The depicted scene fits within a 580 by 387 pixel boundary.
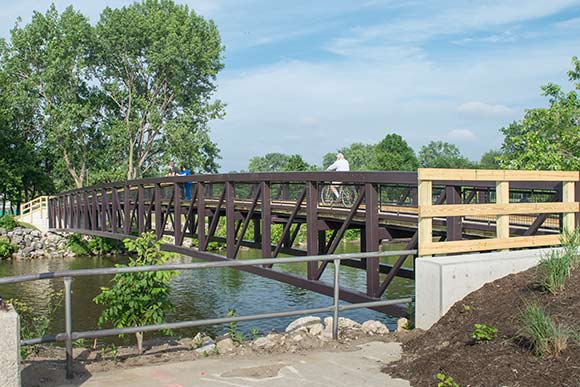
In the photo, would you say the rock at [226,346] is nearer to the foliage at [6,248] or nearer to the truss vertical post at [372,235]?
the truss vertical post at [372,235]

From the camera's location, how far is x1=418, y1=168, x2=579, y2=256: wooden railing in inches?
312

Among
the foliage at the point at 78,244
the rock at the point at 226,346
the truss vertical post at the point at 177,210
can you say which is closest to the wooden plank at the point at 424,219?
the rock at the point at 226,346

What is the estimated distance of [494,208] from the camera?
8.59 meters

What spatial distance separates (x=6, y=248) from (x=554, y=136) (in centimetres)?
3136

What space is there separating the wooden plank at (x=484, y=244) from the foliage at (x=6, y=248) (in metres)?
35.0

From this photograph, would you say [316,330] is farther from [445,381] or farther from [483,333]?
[445,381]

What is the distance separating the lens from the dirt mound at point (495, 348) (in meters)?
5.11

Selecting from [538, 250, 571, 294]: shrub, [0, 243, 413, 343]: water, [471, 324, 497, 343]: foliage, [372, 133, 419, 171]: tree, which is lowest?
[0, 243, 413, 343]: water

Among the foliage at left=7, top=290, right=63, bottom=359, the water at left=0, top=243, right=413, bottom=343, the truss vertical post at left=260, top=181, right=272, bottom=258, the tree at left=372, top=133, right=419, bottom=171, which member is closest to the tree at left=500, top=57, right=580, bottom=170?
the water at left=0, top=243, right=413, bottom=343

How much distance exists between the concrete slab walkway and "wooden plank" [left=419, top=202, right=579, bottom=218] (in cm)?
212

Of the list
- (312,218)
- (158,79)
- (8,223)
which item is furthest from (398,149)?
(312,218)

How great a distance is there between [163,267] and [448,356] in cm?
293

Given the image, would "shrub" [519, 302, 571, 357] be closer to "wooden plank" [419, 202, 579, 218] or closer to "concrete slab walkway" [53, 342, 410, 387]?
"concrete slab walkway" [53, 342, 410, 387]

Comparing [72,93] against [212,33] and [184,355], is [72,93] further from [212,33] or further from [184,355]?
[184,355]
